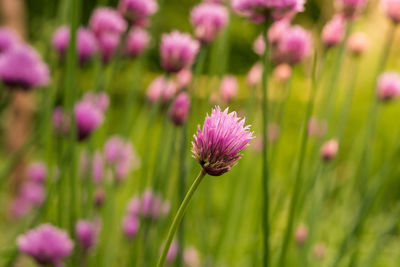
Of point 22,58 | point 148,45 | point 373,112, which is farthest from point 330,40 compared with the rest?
point 22,58

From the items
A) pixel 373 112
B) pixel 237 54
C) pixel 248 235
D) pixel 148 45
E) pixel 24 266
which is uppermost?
pixel 237 54

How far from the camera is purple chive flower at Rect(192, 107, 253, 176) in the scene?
1.13ft

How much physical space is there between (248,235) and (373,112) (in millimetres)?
840

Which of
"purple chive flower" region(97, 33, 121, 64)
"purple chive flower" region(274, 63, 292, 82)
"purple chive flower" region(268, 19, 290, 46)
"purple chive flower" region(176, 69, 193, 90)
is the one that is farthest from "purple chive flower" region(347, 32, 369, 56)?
"purple chive flower" region(97, 33, 121, 64)

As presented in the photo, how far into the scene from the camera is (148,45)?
3.06 feet

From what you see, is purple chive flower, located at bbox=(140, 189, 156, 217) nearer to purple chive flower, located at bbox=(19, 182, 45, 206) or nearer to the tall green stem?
the tall green stem

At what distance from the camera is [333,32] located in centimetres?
74

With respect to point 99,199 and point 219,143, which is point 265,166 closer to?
point 219,143

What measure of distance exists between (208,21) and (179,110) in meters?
0.20

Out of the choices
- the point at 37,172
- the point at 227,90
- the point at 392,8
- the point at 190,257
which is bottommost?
the point at 190,257

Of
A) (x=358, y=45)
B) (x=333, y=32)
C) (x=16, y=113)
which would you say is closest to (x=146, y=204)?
(x=333, y=32)

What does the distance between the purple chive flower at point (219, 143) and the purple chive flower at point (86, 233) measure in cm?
52

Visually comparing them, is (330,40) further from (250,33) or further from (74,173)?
(250,33)

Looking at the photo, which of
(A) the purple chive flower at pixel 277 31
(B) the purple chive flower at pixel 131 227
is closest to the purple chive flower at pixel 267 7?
(A) the purple chive flower at pixel 277 31
